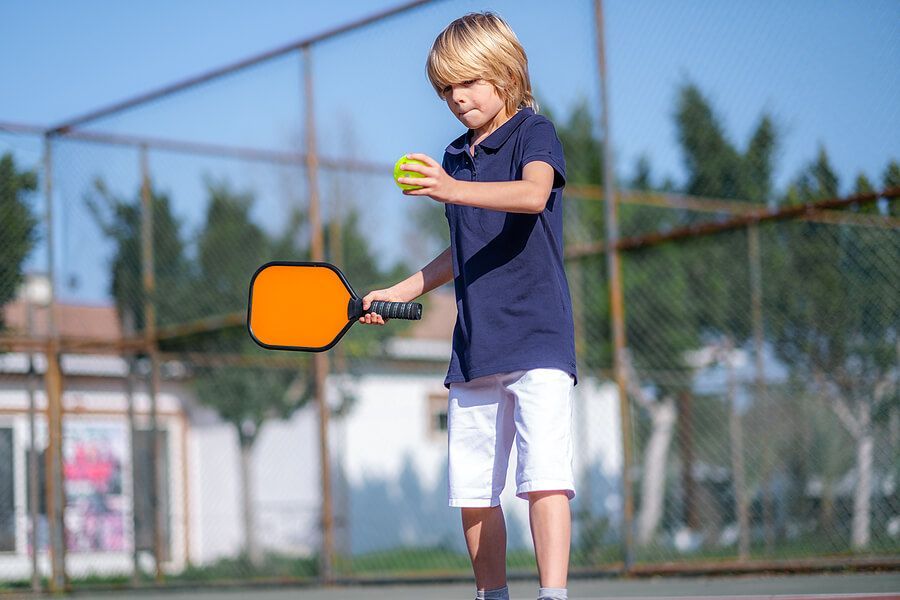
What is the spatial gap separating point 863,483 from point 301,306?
6.83 metres

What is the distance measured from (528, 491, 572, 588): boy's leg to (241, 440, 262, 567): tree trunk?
7.70m

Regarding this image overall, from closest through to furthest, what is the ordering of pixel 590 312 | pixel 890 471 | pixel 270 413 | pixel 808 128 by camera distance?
pixel 808 128 < pixel 890 471 < pixel 270 413 < pixel 590 312

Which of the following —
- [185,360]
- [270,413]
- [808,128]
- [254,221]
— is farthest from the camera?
[270,413]

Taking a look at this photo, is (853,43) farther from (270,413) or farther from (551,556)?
(270,413)

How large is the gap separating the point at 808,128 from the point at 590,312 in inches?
308

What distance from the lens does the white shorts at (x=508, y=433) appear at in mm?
2928

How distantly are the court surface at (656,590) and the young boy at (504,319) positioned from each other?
1330 mm

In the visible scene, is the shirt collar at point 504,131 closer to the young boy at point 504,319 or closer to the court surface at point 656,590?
the young boy at point 504,319

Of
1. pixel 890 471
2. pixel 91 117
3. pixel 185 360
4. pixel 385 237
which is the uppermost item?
pixel 91 117

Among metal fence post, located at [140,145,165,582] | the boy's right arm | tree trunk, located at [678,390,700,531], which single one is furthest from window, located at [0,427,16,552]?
the boy's right arm

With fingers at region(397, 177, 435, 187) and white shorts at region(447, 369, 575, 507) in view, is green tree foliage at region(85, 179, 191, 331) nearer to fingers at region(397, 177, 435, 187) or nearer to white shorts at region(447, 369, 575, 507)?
white shorts at region(447, 369, 575, 507)

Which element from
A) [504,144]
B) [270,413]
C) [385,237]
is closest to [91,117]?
[385,237]

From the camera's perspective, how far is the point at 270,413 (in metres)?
12.2

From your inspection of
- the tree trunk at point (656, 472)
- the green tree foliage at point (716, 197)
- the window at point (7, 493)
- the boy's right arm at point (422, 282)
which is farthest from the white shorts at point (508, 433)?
the tree trunk at point (656, 472)
